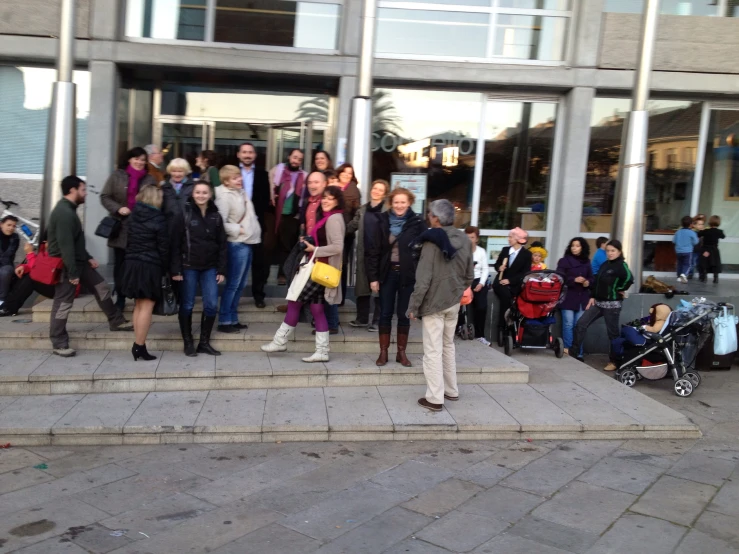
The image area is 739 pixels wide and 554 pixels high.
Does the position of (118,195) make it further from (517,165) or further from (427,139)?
(517,165)

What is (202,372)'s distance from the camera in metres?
7.02

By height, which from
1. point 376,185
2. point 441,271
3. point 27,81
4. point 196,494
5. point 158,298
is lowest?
point 196,494

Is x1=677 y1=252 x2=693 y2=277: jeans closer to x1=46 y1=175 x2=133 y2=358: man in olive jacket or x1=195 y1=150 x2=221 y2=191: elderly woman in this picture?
x1=195 y1=150 x2=221 y2=191: elderly woman

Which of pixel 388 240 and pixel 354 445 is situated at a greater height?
pixel 388 240

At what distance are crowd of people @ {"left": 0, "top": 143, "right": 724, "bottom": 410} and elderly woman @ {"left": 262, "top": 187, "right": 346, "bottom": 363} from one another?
11 mm

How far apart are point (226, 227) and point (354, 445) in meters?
2.90

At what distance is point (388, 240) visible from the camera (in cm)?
755

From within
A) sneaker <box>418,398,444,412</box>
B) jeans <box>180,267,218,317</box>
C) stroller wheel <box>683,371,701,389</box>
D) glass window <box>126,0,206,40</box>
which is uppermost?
glass window <box>126,0,206,40</box>

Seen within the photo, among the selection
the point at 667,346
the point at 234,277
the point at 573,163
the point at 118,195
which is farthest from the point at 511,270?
the point at 118,195

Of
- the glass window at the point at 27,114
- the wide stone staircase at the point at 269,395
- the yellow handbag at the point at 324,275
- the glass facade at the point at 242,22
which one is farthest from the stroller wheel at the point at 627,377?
the glass window at the point at 27,114

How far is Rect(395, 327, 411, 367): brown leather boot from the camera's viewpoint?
293 inches

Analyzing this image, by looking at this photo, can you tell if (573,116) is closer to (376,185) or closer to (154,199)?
(376,185)

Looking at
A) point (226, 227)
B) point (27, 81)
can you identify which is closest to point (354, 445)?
point (226, 227)

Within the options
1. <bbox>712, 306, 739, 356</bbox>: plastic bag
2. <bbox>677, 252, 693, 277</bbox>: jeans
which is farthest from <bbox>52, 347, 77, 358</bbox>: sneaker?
<bbox>677, 252, 693, 277</bbox>: jeans
